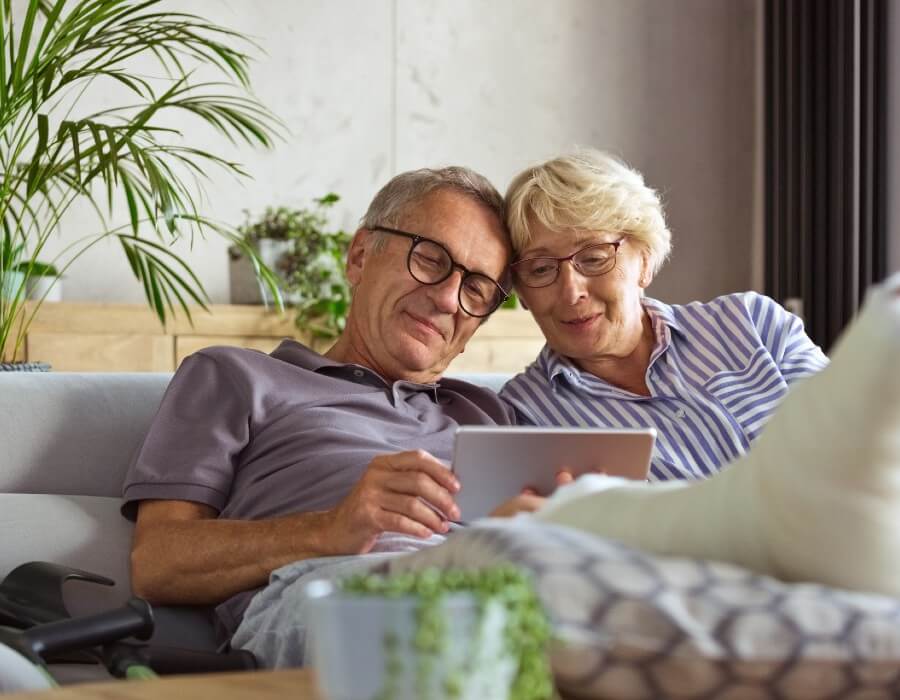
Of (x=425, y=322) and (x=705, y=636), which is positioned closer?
(x=705, y=636)

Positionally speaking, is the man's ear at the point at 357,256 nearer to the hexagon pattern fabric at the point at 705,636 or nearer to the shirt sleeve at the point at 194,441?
the shirt sleeve at the point at 194,441

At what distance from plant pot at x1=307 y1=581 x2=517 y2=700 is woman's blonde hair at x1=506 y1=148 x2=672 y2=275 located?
4.80 feet

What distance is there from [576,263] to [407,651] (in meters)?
1.50

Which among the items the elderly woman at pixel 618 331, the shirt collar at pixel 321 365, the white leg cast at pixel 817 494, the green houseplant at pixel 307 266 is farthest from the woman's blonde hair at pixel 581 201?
the green houseplant at pixel 307 266

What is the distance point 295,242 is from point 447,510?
254cm

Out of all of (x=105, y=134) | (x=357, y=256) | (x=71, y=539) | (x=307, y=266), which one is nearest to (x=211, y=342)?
(x=307, y=266)

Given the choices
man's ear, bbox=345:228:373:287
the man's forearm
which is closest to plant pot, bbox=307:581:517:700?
the man's forearm

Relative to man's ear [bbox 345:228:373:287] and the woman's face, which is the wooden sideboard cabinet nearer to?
man's ear [bbox 345:228:373:287]

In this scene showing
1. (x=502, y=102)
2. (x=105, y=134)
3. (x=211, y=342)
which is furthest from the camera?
(x=502, y=102)

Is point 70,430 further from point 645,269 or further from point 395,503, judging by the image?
point 645,269

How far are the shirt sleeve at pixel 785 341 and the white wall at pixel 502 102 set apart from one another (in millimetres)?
2525

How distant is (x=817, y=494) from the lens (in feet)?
2.66

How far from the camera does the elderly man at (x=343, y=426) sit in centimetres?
153

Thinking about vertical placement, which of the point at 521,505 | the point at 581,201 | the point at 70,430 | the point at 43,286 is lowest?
the point at 43,286
